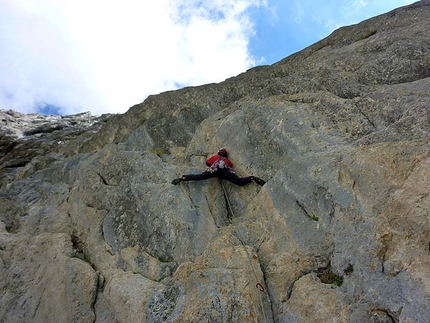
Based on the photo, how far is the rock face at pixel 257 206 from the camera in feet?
32.0

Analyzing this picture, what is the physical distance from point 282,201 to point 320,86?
6108 mm

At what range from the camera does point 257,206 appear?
44.4 ft

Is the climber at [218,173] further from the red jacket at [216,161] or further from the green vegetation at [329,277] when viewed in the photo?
the green vegetation at [329,277]

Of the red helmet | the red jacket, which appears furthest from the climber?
the red helmet

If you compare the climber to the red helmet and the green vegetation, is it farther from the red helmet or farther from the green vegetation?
the green vegetation

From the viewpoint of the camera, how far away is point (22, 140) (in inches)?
1212

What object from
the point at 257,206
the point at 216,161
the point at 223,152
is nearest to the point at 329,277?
the point at 257,206

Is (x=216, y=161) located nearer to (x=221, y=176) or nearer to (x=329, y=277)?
(x=221, y=176)

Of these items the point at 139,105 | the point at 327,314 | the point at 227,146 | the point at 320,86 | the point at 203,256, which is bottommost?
the point at 327,314

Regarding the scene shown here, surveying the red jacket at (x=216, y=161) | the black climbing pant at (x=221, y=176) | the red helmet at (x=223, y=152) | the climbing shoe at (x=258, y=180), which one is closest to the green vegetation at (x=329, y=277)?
the climbing shoe at (x=258, y=180)

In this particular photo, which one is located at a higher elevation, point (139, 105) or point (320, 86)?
point (139, 105)

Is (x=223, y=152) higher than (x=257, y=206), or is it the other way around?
(x=223, y=152)

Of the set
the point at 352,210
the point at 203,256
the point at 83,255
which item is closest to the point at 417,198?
the point at 352,210

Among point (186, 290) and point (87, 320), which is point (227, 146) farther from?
point (87, 320)
